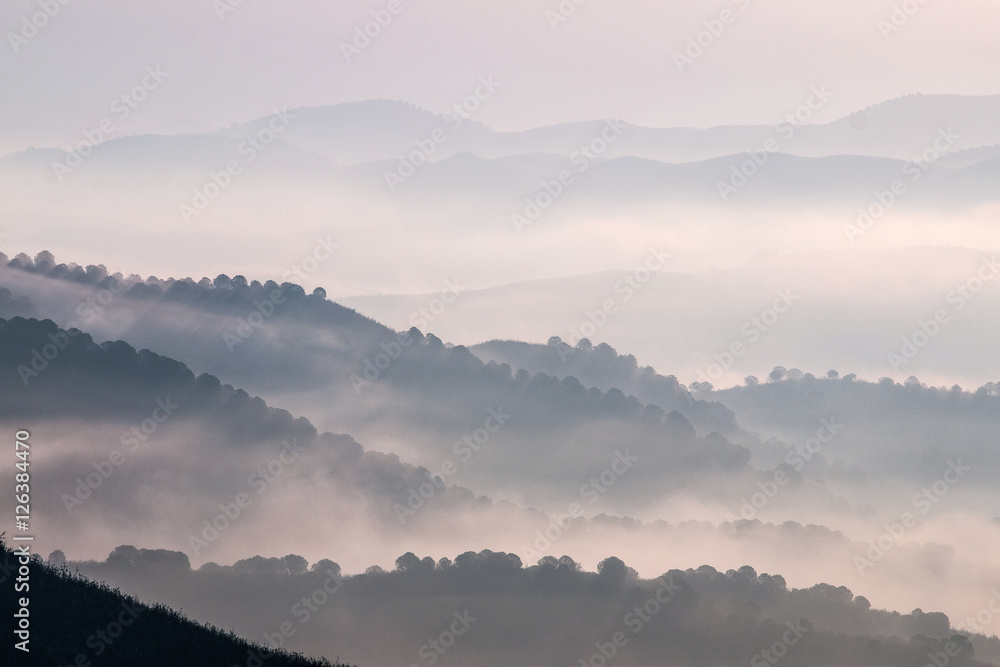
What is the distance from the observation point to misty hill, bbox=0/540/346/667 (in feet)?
126

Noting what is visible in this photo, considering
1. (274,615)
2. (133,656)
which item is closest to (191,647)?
(133,656)

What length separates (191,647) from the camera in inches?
1582

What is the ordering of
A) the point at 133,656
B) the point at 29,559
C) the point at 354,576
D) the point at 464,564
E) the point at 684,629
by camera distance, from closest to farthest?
the point at 133,656 → the point at 29,559 → the point at 684,629 → the point at 354,576 → the point at 464,564

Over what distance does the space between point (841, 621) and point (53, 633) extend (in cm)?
17377

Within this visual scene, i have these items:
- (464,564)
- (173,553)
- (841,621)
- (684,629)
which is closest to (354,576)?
(464,564)

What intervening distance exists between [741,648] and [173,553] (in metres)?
101

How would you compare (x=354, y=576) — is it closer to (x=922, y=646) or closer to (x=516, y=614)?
(x=516, y=614)

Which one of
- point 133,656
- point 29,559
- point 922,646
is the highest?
point 922,646

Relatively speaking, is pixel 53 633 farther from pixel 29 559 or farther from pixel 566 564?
pixel 566 564

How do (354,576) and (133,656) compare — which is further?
(354,576)

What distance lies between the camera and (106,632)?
135 feet

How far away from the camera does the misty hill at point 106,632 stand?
3844 cm

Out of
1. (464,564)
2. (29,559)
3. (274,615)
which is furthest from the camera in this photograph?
(464,564)

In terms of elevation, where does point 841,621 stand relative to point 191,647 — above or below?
above
